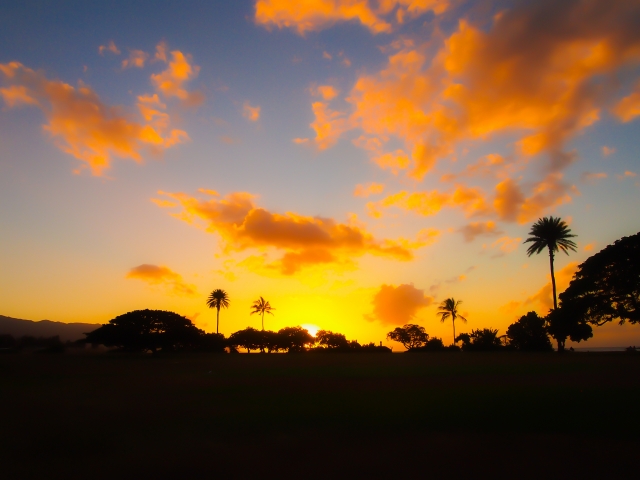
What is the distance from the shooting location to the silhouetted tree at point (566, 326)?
45719 millimetres

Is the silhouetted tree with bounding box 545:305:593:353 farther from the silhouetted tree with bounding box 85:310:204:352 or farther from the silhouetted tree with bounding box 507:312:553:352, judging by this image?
the silhouetted tree with bounding box 85:310:204:352

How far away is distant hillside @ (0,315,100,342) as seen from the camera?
491 ft

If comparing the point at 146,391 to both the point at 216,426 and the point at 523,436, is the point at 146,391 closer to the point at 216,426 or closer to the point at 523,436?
the point at 216,426

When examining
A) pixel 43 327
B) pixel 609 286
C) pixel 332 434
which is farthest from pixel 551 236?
pixel 43 327

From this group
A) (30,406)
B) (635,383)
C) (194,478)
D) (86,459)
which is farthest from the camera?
(635,383)

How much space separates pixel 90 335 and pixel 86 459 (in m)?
61.2

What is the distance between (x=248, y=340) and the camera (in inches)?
3386

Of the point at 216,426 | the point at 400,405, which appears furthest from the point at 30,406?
the point at 400,405

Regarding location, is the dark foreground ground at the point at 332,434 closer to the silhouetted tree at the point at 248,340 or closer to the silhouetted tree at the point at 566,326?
the silhouetted tree at the point at 566,326

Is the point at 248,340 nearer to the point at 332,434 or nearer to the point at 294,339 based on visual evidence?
the point at 294,339

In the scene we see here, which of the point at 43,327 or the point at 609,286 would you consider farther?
the point at 43,327

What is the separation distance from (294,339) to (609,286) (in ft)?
191

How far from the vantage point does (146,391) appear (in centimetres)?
1838

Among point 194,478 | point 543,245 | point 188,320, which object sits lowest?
point 194,478
